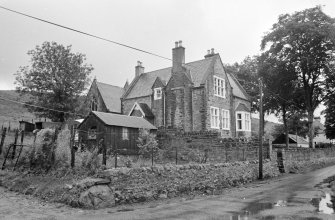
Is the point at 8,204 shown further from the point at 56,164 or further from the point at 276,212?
the point at 276,212

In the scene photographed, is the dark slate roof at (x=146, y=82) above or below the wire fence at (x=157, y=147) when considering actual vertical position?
above

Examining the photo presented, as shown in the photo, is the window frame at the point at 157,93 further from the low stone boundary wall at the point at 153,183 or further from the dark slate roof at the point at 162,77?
the low stone boundary wall at the point at 153,183

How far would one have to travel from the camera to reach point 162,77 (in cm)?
4131

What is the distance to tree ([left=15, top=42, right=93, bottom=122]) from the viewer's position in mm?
43938

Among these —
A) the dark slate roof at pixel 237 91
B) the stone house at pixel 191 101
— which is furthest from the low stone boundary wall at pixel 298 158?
the dark slate roof at pixel 237 91

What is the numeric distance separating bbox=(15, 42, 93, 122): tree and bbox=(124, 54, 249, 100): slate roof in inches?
344

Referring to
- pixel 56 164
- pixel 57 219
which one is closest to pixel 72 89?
pixel 56 164

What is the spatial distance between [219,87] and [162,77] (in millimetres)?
8207

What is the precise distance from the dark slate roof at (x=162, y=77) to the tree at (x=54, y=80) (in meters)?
8.84

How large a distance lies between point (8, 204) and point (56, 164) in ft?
12.1

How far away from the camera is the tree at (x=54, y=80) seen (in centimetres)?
4394

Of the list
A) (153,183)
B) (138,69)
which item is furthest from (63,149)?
A: (138,69)

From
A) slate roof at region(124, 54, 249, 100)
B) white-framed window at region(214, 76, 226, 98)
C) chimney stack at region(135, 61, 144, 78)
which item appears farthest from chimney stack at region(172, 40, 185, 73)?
chimney stack at region(135, 61, 144, 78)

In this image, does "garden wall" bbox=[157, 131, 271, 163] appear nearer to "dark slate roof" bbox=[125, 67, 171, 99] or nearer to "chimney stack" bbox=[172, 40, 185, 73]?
"chimney stack" bbox=[172, 40, 185, 73]
